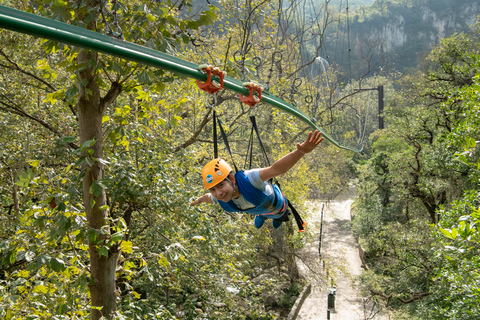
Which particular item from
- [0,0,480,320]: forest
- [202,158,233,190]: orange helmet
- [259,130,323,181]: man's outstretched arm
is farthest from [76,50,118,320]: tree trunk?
[259,130,323,181]: man's outstretched arm

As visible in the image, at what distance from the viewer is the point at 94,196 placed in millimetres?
2643

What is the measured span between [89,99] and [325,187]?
1646 centimetres

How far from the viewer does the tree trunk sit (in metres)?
2.57

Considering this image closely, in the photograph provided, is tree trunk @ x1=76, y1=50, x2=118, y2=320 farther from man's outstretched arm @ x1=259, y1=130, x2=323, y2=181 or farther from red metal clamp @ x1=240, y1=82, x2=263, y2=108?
man's outstretched arm @ x1=259, y1=130, x2=323, y2=181

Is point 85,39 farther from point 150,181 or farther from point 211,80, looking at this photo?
point 150,181

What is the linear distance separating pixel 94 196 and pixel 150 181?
151 centimetres

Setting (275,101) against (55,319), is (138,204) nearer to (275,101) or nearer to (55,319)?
(55,319)

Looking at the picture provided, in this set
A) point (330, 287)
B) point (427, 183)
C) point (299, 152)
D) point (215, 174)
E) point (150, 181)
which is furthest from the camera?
point (330, 287)

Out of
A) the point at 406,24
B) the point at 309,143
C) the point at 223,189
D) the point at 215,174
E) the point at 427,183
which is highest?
the point at 406,24

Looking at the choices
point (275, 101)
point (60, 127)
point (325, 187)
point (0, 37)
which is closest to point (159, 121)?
point (275, 101)

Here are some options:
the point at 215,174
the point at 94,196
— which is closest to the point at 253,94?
the point at 215,174

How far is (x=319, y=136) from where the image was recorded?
1.91 metres

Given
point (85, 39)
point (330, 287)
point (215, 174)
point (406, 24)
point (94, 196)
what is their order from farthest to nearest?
point (406, 24) → point (330, 287) → point (94, 196) → point (215, 174) → point (85, 39)

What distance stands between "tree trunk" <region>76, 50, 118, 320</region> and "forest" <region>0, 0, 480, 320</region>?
0.01m
